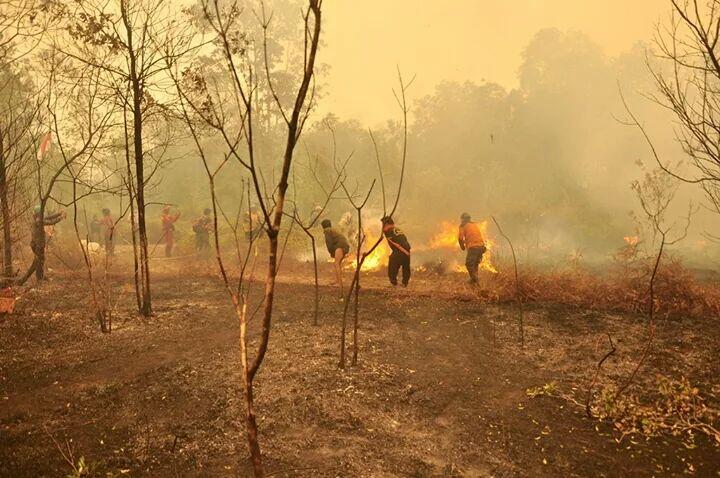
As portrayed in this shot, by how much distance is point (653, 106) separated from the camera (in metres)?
32.1

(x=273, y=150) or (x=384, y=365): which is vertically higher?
(x=273, y=150)

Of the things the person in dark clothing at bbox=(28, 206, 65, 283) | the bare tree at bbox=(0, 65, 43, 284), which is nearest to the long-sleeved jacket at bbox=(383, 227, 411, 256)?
the bare tree at bbox=(0, 65, 43, 284)

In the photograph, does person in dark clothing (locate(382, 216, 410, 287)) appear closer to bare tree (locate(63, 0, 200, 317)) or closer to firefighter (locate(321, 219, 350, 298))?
firefighter (locate(321, 219, 350, 298))

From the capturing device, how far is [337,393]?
5.75m

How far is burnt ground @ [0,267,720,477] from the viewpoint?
440cm

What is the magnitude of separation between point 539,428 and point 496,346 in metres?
2.60

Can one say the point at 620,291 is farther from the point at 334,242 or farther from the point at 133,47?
the point at 133,47

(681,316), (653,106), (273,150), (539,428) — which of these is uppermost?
(653,106)

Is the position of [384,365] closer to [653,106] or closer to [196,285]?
[196,285]

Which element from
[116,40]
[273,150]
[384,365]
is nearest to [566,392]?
[384,365]

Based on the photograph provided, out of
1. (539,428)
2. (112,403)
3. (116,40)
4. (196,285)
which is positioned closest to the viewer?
(539,428)

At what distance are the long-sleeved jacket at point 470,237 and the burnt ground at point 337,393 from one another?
86.5 inches

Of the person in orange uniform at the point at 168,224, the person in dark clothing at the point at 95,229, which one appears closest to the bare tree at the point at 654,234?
the person in orange uniform at the point at 168,224

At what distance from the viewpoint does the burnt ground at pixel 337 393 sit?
440 centimetres
